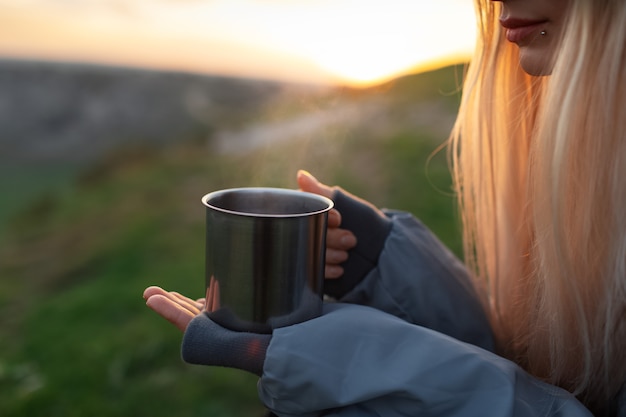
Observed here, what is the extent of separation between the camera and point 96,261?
10.0 feet

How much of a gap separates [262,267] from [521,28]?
1.83ft

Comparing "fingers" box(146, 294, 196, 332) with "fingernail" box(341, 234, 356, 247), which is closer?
"fingers" box(146, 294, 196, 332)

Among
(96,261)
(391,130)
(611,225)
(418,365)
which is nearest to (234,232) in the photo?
(418,365)

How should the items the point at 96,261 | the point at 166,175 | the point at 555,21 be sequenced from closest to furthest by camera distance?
1. the point at 555,21
2. the point at 96,261
3. the point at 166,175

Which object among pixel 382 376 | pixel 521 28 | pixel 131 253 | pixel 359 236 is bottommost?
pixel 131 253

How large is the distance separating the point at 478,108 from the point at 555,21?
0.34m

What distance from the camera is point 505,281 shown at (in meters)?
1.34

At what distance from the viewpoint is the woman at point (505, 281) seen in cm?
92

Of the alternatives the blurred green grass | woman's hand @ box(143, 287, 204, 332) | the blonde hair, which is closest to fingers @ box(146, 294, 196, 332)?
woman's hand @ box(143, 287, 204, 332)

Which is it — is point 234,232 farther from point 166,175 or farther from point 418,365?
point 166,175

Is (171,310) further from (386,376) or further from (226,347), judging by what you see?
(386,376)

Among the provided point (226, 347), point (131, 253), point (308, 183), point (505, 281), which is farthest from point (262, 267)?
point (131, 253)

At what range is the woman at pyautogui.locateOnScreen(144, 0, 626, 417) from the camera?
36.0 inches

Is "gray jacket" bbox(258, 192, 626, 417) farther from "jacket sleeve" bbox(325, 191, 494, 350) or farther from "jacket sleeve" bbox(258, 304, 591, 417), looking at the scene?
"jacket sleeve" bbox(325, 191, 494, 350)
